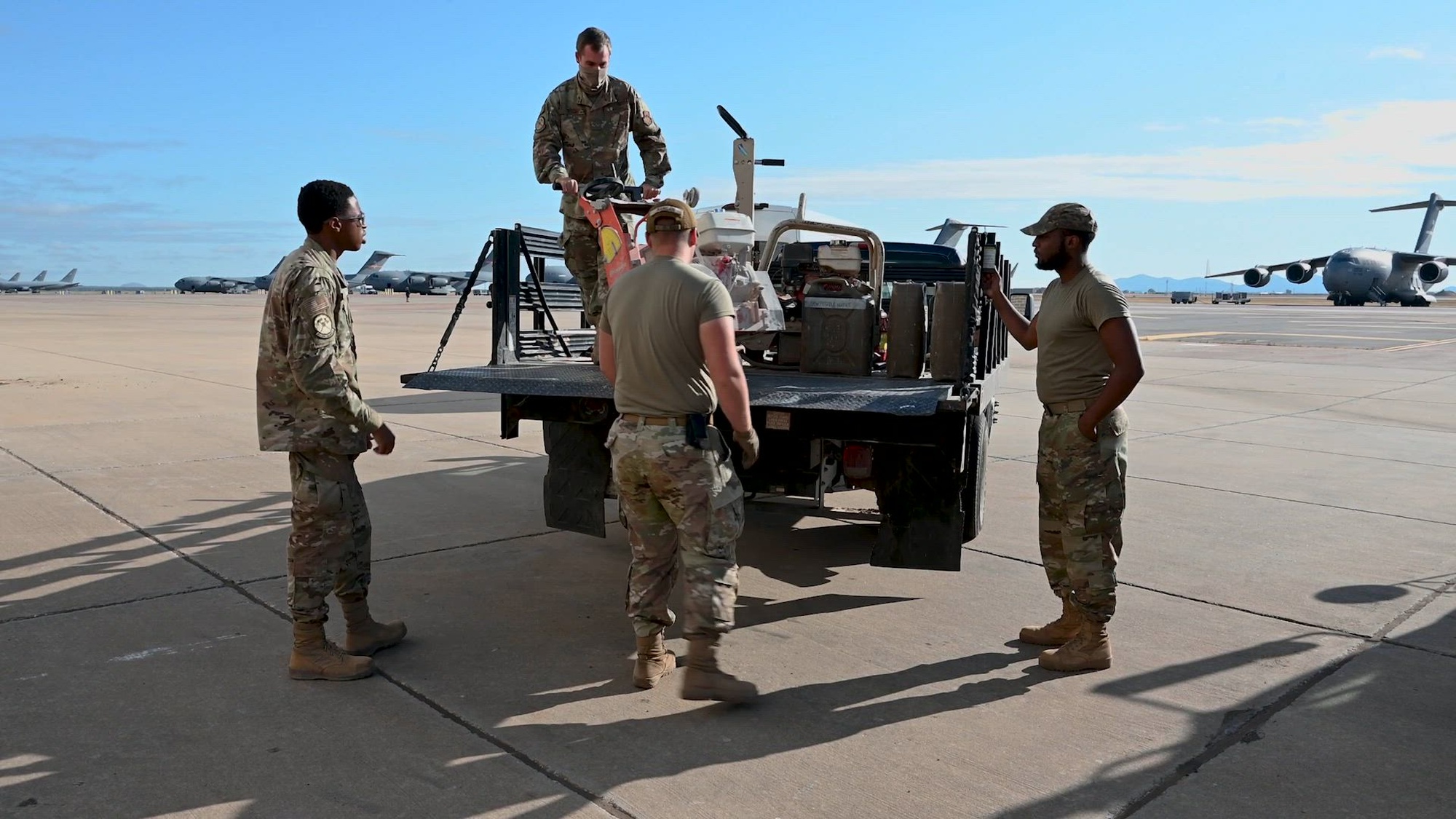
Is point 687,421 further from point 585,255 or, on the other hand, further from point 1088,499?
point 585,255

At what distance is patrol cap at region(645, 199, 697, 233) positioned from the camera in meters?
3.77

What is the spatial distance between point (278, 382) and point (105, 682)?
122 centimetres

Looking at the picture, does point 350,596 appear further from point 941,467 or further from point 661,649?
point 941,467

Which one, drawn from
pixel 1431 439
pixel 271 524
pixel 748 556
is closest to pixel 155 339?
pixel 271 524

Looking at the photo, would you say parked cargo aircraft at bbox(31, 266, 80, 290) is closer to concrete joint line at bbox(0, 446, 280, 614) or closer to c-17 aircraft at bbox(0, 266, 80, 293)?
c-17 aircraft at bbox(0, 266, 80, 293)

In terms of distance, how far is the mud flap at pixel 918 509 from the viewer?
14.7 ft

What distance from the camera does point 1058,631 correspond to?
4445mm

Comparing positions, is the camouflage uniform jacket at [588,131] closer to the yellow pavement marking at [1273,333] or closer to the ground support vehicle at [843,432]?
the ground support vehicle at [843,432]

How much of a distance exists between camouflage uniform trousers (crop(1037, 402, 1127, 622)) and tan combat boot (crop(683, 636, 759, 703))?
140 cm

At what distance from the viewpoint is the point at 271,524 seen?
634 cm

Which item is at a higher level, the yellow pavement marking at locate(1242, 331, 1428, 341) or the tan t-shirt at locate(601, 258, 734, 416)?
the tan t-shirt at locate(601, 258, 734, 416)

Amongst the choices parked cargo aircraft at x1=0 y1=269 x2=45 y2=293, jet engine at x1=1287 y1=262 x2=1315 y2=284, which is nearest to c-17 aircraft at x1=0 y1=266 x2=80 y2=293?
parked cargo aircraft at x1=0 y1=269 x2=45 y2=293

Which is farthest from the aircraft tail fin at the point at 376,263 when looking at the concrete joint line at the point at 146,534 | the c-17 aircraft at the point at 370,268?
the concrete joint line at the point at 146,534

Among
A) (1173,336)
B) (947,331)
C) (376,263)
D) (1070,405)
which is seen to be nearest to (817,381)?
(947,331)
